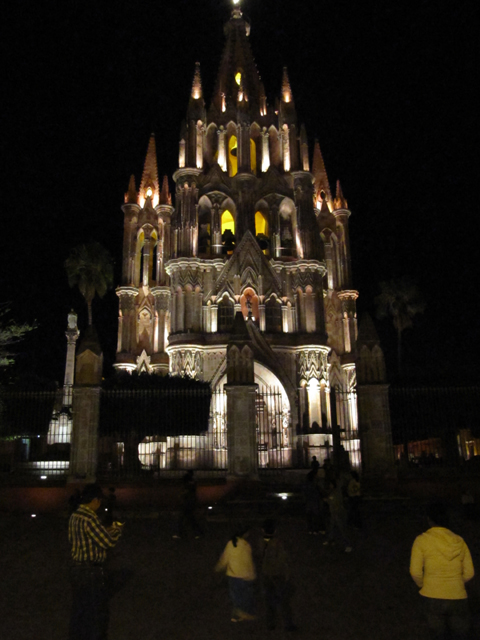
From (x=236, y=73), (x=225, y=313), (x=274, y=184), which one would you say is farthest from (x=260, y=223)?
(x=236, y=73)

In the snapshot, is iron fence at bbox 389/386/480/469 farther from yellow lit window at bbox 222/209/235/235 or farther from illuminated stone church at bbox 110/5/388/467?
yellow lit window at bbox 222/209/235/235

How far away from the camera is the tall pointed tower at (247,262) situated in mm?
32812

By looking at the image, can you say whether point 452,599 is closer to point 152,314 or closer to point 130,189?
point 152,314

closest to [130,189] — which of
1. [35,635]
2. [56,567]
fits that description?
[56,567]

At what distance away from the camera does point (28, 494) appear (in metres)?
16.6

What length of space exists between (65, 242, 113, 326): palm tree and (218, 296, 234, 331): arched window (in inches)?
498

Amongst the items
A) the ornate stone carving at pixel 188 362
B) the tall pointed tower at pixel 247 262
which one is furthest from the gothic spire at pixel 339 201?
the ornate stone carving at pixel 188 362

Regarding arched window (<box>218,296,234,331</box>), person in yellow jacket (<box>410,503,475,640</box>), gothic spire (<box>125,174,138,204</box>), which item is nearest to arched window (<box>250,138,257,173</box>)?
gothic spire (<box>125,174,138,204</box>)

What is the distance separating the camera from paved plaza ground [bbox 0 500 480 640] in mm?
6344

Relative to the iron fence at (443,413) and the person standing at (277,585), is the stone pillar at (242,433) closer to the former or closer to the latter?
the iron fence at (443,413)

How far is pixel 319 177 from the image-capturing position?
43.1 meters

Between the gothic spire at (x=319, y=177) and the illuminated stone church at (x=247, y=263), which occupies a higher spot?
the gothic spire at (x=319, y=177)

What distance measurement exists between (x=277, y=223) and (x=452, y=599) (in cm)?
3391

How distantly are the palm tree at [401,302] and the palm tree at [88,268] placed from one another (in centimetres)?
2145
